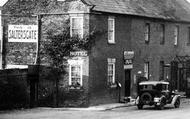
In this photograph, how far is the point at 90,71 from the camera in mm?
32875

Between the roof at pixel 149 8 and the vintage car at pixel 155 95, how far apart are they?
5.95 meters

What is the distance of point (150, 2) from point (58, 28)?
11.1m

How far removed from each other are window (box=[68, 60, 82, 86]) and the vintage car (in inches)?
158

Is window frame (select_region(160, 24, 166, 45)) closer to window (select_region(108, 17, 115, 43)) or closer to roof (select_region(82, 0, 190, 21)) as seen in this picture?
roof (select_region(82, 0, 190, 21))

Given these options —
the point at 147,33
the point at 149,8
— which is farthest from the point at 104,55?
the point at 149,8

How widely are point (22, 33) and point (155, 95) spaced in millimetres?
10281

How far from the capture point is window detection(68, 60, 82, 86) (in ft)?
108

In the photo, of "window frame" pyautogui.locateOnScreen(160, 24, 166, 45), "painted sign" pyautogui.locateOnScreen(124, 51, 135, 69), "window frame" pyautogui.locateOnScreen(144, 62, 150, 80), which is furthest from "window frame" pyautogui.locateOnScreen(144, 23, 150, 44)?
"painted sign" pyautogui.locateOnScreen(124, 51, 135, 69)

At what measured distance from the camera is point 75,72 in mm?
33188

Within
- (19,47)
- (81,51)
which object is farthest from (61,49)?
(19,47)

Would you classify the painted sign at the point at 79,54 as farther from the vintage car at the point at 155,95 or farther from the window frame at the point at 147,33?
the window frame at the point at 147,33

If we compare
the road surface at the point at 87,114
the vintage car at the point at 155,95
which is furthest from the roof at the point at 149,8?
the road surface at the point at 87,114

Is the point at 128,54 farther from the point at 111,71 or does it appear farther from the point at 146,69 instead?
the point at 146,69

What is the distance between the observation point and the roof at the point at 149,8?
34.4 meters
